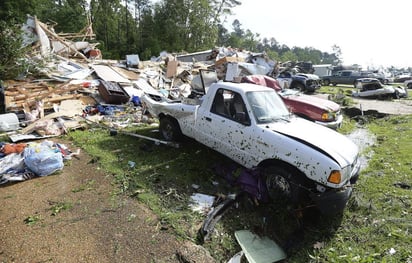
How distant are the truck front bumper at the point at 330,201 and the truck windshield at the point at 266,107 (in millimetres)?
1470

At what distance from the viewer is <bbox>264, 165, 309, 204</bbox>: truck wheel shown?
142 inches

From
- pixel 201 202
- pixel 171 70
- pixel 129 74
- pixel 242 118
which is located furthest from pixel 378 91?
pixel 201 202

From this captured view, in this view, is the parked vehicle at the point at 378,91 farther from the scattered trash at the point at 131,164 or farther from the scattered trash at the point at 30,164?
the scattered trash at the point at 30,164

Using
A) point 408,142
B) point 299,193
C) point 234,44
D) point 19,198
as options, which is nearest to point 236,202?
point 299,193

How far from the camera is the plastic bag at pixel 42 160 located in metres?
4.51

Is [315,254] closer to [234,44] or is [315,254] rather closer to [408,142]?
[408,142]

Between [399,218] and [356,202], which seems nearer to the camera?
[399,218]

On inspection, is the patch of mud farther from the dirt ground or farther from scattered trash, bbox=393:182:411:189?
the dirt ground

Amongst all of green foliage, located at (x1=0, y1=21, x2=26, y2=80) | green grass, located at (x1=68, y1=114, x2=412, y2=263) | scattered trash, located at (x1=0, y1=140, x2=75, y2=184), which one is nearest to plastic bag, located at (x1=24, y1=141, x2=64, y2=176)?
scattered trash, located at (x1=0, y1=140, x2=75, y2=184)

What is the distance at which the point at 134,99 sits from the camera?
407 inches

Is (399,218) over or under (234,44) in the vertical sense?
under

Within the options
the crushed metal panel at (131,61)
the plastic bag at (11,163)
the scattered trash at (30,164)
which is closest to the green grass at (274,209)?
the scattered trash at (30,164)

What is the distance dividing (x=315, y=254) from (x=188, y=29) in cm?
4062

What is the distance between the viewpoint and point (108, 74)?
1277 centimetres
